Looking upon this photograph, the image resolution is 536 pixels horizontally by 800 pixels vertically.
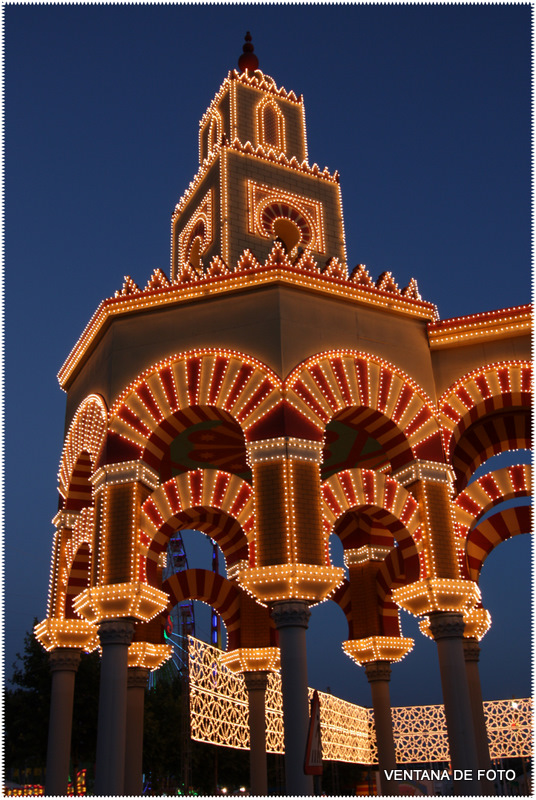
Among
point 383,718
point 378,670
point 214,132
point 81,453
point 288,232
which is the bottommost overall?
point 383,718

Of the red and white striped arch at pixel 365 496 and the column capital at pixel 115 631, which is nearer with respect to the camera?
the column capital at pixel 115 631

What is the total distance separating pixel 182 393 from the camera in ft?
48.6

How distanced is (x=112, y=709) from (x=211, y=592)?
889 cm

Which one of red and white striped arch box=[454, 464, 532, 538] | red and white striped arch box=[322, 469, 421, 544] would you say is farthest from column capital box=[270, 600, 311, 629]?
red and white striped arch box=[322, 469, 421, 544]

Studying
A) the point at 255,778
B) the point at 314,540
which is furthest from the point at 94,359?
the point at 255,778

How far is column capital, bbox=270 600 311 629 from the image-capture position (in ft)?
41.3

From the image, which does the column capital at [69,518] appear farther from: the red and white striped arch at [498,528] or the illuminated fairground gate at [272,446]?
the red and white striped arch at [498,528]

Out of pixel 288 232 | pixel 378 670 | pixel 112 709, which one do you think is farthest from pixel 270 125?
pixel 112 709

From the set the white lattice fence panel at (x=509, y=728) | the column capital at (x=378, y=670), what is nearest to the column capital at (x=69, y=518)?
the column capital at (x=378, y=670)

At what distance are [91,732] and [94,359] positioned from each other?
14680 millimetres

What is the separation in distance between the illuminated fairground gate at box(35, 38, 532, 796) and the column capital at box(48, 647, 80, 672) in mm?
45

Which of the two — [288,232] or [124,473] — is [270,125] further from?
[124,473]

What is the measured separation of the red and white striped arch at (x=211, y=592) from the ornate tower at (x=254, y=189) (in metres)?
8.82

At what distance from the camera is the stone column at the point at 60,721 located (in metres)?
15.6
